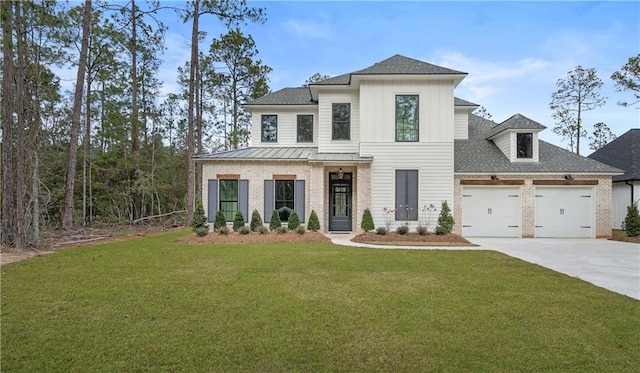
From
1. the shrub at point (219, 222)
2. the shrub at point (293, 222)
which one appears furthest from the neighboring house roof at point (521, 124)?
the shrub at point (219, 222)

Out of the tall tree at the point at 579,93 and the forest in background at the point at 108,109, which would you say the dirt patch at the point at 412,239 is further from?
the tall tree at the point at 579,93

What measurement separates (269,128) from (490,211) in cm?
1044

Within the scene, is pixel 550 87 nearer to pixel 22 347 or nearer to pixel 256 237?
pixel 256 237

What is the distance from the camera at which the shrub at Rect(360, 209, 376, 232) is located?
42.8ft

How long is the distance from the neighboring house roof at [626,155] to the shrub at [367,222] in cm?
1271

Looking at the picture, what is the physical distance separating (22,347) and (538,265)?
9.13 meters

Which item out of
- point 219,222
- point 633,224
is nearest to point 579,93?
point 633,224

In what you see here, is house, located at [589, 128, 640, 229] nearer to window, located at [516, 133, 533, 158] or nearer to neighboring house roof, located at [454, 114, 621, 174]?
neighboring house roof, located at [454, 114, 621, 174]

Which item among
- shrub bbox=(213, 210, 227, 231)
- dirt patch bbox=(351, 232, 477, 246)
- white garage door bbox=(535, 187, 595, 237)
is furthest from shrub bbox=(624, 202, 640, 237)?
shrub bbox=(213, 210, 227, 231)

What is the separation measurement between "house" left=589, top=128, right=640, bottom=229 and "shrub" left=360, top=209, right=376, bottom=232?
1271 centimetres

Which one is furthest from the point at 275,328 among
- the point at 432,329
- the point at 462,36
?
the point at 462,36

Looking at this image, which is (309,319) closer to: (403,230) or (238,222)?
(403,230)

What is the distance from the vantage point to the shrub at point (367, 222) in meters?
13.1

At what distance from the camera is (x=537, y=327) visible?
4.09 meters
